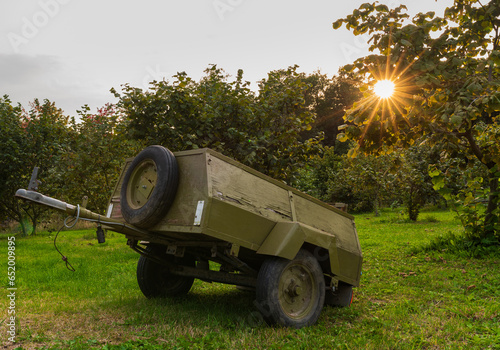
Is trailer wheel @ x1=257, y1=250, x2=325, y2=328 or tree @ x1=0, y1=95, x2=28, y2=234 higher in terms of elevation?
tree @ x1=0, y1=95, x2=28, y2=234

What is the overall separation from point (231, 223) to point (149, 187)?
1.13 metres

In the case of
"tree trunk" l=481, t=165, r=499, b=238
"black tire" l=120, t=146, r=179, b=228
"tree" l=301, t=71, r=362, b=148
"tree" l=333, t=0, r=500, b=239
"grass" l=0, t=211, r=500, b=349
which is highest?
"tree" l=301, t=71, r=362, b=148

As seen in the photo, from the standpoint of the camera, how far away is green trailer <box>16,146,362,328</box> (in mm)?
4594

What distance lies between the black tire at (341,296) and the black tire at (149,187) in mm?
2799

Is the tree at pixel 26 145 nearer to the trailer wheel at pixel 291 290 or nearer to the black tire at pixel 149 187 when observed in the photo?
the black tire at pixel 149 187

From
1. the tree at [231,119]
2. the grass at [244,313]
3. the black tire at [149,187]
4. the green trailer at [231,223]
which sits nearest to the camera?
the grass at [244,313]

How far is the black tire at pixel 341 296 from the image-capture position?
606 cm

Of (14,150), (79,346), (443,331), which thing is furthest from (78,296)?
(14,150)

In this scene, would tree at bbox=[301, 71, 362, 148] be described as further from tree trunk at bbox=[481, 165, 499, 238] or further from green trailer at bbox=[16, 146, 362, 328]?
green trailer at bbox=[16, 146, 362, 328]

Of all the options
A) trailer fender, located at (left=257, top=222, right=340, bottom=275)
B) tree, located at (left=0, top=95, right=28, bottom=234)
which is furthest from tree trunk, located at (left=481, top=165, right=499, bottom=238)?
tree, located at (left=0, top=95, right=28, bottom=234)

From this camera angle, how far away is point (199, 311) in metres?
A: 5.54

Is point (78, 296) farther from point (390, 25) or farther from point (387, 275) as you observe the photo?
point (390, 25)

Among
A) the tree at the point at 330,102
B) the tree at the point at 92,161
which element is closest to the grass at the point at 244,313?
the tree at the point at 92,161

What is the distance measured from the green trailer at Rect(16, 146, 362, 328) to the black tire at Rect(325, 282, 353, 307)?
0.39 meters
